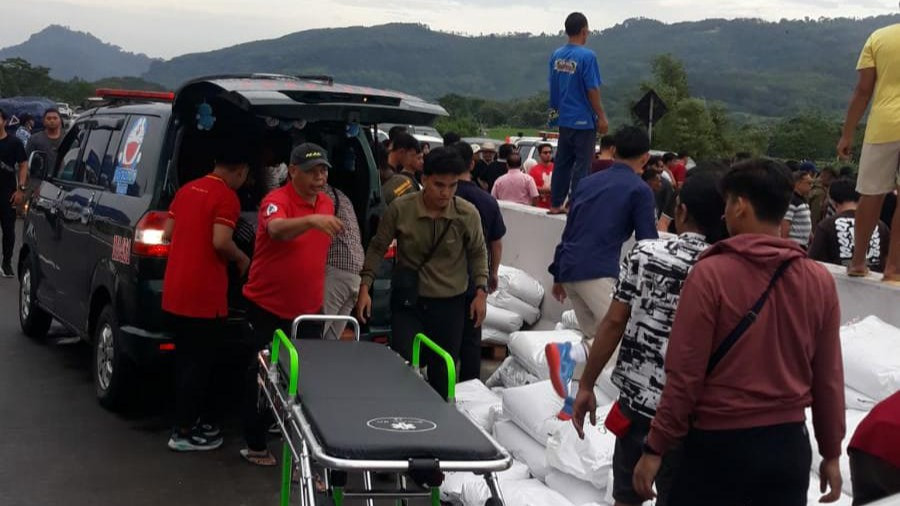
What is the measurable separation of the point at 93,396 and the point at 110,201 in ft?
4.78

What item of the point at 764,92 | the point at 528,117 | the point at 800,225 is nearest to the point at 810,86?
the point at 764,92

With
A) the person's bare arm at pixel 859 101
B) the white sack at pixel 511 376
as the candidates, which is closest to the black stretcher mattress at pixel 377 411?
the white sack at pixel 511 376

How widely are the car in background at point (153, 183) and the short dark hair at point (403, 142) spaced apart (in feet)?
4.32

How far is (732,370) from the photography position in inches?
129

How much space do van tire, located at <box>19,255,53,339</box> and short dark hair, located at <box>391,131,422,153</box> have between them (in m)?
3.21

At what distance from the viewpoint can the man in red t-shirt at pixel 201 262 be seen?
242 inches

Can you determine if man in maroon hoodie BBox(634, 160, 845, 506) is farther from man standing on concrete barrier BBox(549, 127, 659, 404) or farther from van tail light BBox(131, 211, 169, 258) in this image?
van tail light BBox(131, 211, 169, 258)

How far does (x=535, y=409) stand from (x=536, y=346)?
55.2 inches

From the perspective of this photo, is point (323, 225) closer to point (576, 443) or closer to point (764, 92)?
point (576, 443)

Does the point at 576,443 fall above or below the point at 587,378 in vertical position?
below

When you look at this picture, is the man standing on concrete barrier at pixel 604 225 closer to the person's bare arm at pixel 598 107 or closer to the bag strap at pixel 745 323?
the bag strap at pixel 745 323

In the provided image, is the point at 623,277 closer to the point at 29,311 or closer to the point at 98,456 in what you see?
the point at 98,456

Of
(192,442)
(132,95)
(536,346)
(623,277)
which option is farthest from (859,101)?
(132,95)

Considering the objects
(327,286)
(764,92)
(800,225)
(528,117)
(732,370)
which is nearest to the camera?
(732,370)
